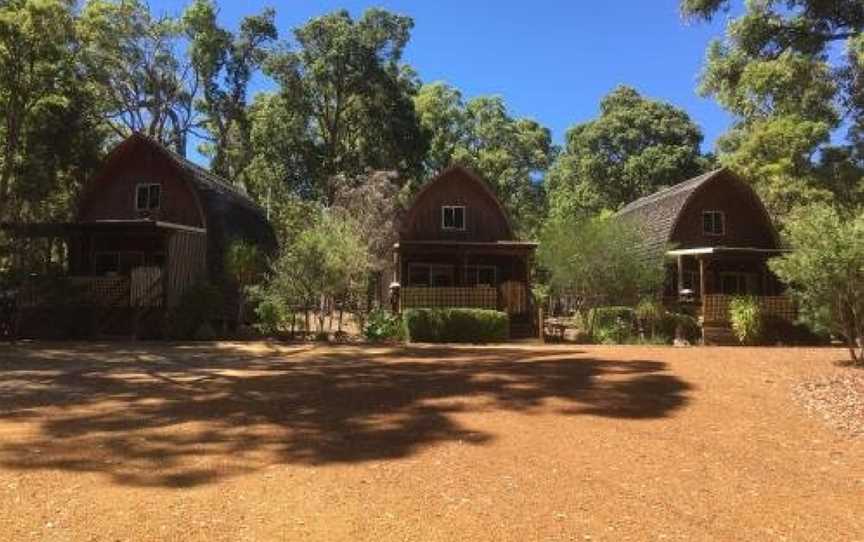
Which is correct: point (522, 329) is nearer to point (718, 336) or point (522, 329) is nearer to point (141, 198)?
point (718, 336)

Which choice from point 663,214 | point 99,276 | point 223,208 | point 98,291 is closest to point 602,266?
point 663,214

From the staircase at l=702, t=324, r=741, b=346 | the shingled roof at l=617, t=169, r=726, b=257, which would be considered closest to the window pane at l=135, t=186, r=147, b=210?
the shingled roof at l=617, t=169, r=726, b=257

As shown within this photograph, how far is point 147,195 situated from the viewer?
3133 cm

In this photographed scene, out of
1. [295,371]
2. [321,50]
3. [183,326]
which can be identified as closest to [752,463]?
[295,371]

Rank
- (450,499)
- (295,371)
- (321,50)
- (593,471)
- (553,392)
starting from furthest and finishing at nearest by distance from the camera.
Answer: (321,50)
(295,371)
(553,392)
(593,471)
(450,499)

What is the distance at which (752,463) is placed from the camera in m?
9.39

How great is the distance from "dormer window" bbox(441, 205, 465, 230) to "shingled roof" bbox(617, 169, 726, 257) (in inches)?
268

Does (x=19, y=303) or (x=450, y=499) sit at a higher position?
(x=19, y=303)

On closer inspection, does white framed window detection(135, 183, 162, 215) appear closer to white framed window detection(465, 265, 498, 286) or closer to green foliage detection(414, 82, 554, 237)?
white framed window detection(465, 265, 498, 286)

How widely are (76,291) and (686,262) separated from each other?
74.5 feet

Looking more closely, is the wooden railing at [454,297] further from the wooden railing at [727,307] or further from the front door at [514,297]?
the wooden railing at [727,307]

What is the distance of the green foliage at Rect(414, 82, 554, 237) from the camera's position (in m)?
51.1

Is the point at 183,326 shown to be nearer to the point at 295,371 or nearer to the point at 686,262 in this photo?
the point at 295,371

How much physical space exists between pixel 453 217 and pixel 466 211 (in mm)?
571
